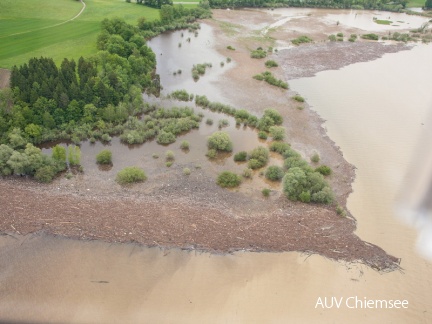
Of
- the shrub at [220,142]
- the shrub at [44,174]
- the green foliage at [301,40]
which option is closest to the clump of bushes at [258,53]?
the green foliage at [301,40]

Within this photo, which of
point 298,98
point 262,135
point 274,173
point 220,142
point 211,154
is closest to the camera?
point 274,173

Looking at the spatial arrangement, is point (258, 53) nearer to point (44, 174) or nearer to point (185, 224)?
point (185, 224)

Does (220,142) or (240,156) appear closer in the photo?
(240,156)

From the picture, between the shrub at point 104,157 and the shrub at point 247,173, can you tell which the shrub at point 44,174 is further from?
the shrub at point 247,173

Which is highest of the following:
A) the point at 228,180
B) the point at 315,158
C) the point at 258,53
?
the point at 258,53

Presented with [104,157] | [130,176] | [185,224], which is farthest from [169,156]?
[185,224]

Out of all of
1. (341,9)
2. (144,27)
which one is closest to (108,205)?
(144,27)

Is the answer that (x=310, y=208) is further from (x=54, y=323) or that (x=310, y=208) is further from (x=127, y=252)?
(x=54, y=323)
